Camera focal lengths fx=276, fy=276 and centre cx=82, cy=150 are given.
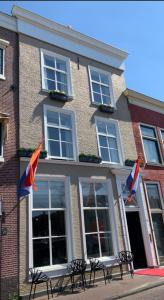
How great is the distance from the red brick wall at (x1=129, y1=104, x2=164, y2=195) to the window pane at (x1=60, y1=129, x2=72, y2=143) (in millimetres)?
4139

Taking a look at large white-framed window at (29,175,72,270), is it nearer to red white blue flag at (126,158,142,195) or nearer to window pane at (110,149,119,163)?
red white blue flag at (126,158,142,195)

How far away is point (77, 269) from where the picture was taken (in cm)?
948

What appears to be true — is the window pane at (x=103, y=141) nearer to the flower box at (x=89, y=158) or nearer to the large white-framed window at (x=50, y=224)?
the flower box at (x=89, y=158)

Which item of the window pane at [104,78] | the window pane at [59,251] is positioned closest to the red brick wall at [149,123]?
the window pane at [104,78]

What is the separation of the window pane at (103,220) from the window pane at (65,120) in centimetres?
397

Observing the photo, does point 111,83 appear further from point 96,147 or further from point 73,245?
point 73,245

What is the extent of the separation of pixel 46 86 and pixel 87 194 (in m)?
5.08

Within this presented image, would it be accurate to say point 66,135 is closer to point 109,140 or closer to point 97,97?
point 109,140

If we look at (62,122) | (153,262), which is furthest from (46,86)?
(153,262)

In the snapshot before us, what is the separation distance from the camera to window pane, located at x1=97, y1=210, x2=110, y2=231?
447 inches

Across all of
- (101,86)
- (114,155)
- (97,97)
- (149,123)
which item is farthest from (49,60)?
(149,123)

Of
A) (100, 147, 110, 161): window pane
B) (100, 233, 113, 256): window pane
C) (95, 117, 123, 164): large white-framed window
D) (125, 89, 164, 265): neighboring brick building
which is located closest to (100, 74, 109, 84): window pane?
(125, 89, 164, 265): neighboring brick building

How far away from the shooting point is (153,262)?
12094mm

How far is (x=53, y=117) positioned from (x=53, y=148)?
1.44m
